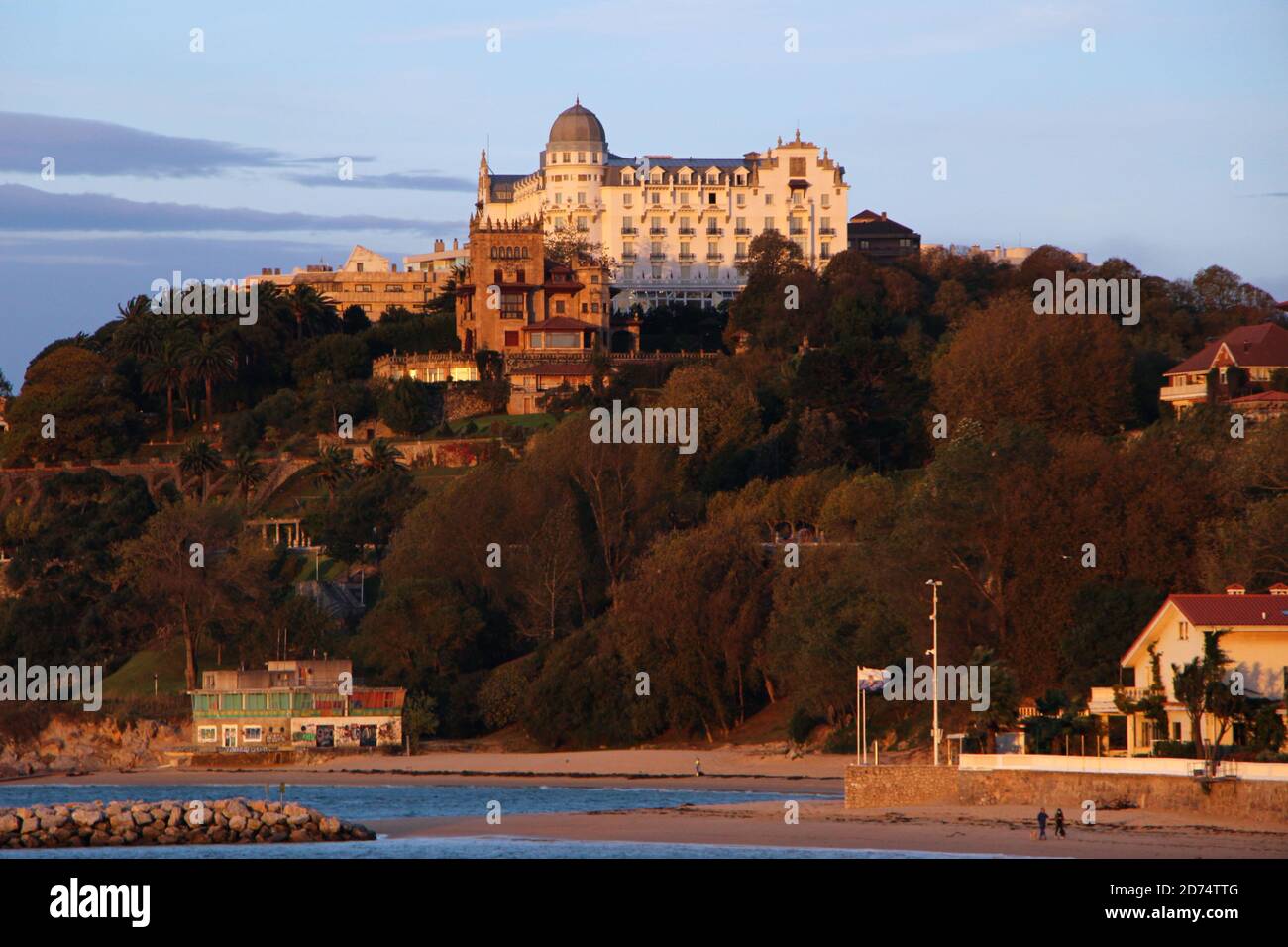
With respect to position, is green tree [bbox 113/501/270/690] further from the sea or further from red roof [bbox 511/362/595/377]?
red roof [bbox 511/362/595/377]

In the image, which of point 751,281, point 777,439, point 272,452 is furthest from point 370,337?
point 777,439

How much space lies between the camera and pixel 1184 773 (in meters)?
43.0

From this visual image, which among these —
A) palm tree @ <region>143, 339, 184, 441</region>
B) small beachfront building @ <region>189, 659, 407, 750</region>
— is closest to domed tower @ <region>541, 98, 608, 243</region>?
palm tree @ <region>143, 339, 184, 441</region>

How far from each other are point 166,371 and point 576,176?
106ft

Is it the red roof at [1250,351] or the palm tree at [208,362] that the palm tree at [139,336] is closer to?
the palm tree at [208,362]

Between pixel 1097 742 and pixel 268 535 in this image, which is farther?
pixel 268 535

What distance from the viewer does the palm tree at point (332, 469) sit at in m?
102

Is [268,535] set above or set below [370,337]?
below

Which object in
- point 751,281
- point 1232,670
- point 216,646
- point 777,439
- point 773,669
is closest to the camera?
point 1232,670

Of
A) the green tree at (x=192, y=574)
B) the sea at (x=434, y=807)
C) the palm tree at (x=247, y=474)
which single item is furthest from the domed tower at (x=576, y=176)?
the sea at (x=434, y=807)

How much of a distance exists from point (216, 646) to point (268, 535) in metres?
13.2

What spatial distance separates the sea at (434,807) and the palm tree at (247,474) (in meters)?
34.9
